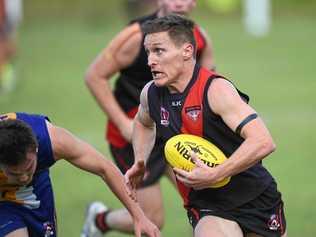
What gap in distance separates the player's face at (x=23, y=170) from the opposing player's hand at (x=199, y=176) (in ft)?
2.69

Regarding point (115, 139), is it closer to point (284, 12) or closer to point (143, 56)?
point (143, 56)

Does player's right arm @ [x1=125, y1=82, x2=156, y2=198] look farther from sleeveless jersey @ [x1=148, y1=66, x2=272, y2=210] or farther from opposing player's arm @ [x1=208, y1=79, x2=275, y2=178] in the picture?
opposing player's arm @ [x1=208, y1=79, x2=275, y2=178]

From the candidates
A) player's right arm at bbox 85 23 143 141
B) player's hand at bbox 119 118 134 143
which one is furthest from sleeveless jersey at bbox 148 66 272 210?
player's right arm at bbox 85 23 143 141

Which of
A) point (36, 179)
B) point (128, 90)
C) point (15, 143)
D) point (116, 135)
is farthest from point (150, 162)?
point (15, 143)

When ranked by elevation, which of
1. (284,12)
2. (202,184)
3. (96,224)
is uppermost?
(202,184)

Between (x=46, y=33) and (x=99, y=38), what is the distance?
192 cm

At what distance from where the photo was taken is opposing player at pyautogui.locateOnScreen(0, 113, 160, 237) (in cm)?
575

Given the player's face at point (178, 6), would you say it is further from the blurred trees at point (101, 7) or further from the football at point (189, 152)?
the blurred trees at point (101, 7)

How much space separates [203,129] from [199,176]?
453 millimetres

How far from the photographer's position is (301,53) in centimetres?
2141

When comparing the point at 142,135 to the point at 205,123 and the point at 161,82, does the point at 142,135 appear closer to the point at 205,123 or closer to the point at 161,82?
the point at 161,82

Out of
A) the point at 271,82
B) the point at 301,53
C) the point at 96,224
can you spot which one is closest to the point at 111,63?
the point at 96,224

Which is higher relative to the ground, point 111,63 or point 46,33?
point 111,63

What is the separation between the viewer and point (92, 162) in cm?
621
